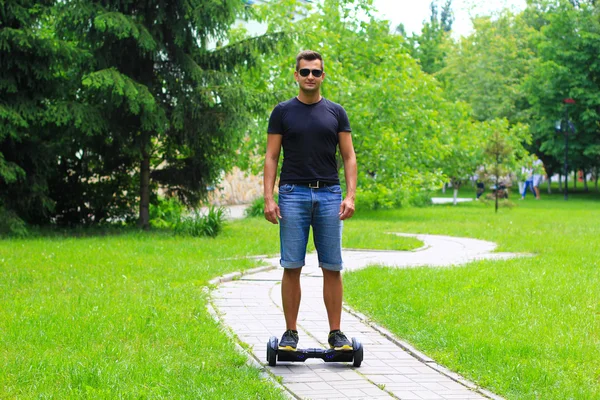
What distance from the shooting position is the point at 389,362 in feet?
21.6

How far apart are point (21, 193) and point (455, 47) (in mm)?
47989

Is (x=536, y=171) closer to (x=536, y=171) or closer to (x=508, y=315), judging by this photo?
(x=536, y=171)

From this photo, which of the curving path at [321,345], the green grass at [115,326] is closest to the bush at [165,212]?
the green grass at [115,326]

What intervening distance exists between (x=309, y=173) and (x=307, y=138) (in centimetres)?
25

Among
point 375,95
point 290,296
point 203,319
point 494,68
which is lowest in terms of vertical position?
point 203,319

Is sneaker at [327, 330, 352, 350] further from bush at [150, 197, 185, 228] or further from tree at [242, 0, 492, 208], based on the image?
tree at [242, 0, 492, 208]

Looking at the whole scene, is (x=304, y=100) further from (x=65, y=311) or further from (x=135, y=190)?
(x=135, y=190)

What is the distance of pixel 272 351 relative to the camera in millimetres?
6293

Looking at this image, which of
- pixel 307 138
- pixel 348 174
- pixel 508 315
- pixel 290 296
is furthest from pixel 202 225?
pixel 307 138

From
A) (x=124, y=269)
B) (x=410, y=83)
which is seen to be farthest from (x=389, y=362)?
(x=410, y=83)

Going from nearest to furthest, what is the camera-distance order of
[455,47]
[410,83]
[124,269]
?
[124,269], [410,83], [455,47]

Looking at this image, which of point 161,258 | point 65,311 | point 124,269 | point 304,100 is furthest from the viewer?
point 161,258

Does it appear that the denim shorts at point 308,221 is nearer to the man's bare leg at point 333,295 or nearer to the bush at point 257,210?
the man's bare leg at point 333,295

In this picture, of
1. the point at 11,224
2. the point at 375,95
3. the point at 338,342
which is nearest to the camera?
the point at 338,342
